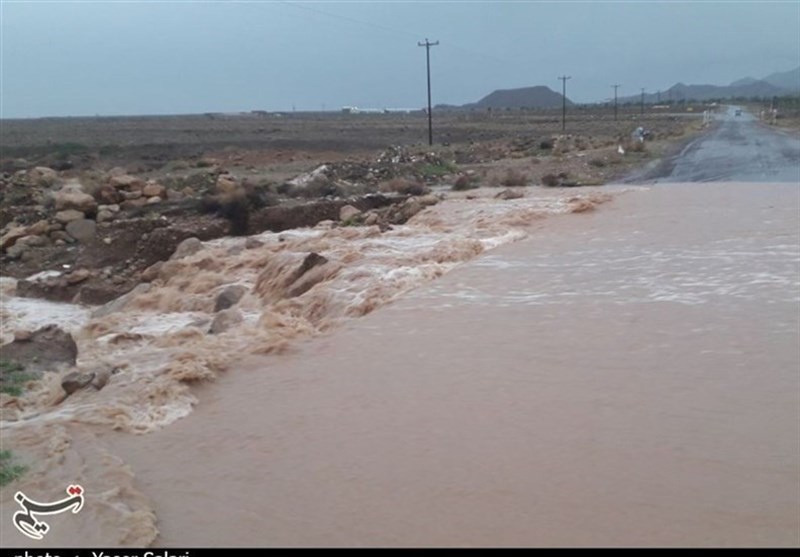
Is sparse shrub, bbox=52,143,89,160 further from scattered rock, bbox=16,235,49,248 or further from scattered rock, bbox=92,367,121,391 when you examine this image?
scattered rock, bbox=92,367,121,391

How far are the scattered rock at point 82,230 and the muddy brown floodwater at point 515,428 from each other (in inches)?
426

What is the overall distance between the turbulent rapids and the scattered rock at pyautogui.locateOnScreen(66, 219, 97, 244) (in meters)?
2.34

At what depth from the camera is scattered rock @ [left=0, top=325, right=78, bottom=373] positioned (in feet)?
39.1

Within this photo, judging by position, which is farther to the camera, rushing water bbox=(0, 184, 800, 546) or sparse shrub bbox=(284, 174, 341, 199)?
sparse shrub bbox=(284, 174, 341, 199)

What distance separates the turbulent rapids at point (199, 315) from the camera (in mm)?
7973

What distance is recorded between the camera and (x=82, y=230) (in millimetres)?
21828

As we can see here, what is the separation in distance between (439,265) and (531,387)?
281 inches

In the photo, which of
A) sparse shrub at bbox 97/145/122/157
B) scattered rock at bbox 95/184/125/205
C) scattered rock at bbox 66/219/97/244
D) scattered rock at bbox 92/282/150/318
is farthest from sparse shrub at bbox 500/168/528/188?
sparse shrub at bbox 97/145/122/157

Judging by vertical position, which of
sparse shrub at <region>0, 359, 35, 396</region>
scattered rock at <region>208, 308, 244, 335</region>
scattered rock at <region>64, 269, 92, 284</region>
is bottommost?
scattered rock at <region>64, 269, 92, 284</region>

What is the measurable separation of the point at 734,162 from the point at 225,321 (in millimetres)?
26056

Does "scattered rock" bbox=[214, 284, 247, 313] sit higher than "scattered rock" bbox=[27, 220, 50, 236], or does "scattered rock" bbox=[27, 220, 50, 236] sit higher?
"scattered rock" bbox=[27, 220, 50, 236]

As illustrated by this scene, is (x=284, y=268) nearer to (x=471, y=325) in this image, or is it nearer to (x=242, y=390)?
(x=471, y=325)

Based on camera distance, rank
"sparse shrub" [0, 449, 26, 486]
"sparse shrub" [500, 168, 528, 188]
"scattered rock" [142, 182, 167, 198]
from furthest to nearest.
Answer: "sparse shrub" [500, 168, 528, 188]
"scattered rock" [142, 182, 167, 198]
"sparse shrub" [0, 449, 26, 486]

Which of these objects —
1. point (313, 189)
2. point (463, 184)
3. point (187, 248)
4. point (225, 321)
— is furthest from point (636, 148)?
point (225, 321)
